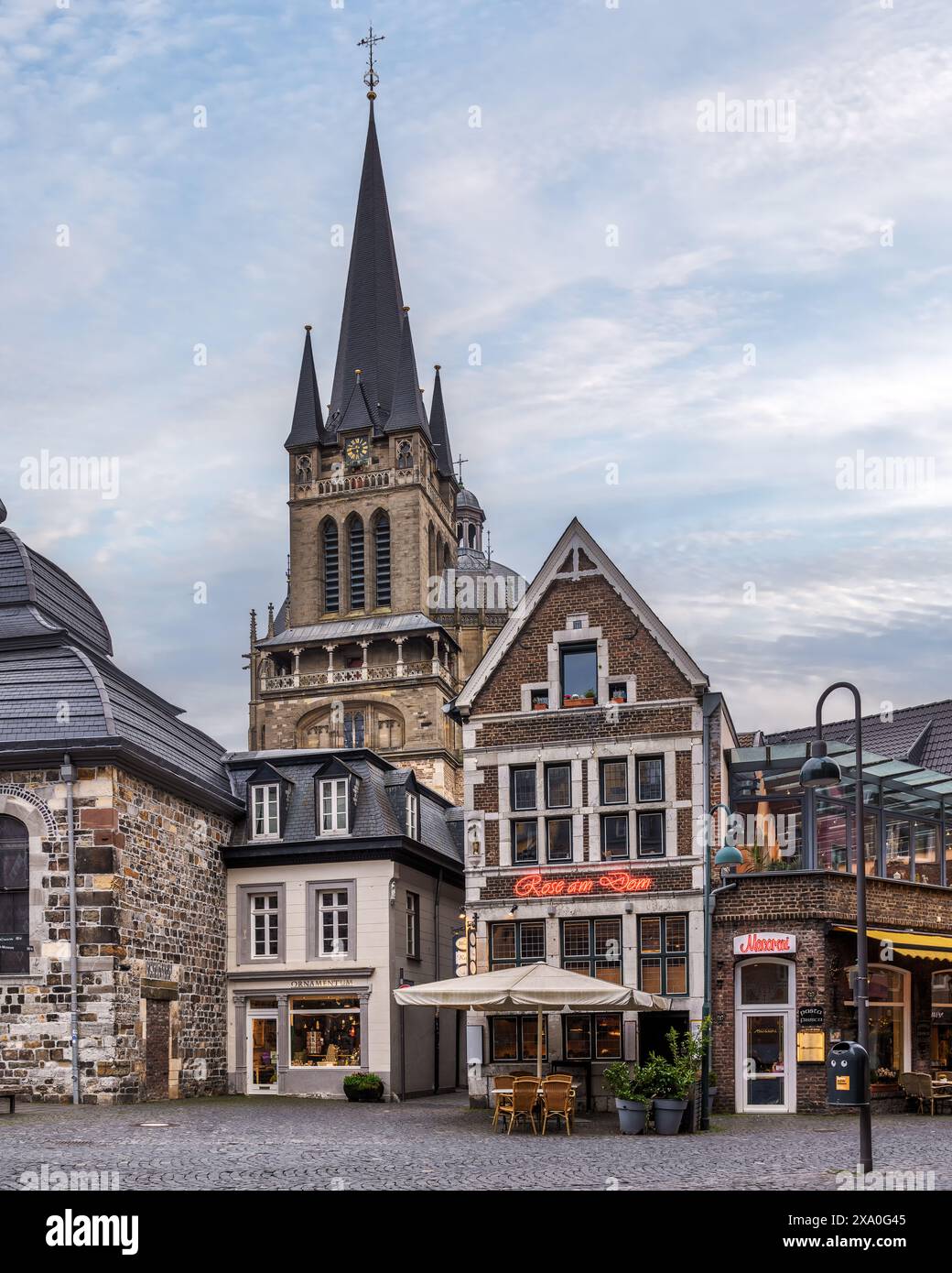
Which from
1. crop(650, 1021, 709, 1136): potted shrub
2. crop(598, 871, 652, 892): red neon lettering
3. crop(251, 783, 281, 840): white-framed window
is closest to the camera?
crop(650, 1021, 709, 1136): potted shrub

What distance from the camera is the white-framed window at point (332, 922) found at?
3516 centimetres

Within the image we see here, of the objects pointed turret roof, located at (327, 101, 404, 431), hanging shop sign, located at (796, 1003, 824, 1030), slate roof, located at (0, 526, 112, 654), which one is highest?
pointed turret roof, located at (327, 101, 404, 431)

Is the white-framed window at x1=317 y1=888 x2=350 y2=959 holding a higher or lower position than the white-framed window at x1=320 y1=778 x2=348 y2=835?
lower

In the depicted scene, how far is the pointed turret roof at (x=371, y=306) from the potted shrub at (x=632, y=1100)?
65.4m

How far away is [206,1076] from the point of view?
3416cm

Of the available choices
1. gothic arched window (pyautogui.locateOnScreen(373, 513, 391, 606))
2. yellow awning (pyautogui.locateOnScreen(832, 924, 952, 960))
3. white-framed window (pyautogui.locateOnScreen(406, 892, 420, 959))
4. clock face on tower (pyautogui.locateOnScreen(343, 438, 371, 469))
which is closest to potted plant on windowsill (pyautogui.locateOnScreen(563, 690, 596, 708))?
yellow awning (pyautogui.locateOnScreen(832, 924, 952, 960))

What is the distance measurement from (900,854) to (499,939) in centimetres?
839

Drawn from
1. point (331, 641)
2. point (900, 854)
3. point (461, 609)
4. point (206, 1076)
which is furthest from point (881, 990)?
point (461, 609)

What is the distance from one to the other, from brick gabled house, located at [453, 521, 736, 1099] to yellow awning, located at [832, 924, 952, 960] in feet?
10.00

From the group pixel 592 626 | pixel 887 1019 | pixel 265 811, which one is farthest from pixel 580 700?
pixel 265 811

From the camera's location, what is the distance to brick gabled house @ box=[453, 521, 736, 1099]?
1170 inches

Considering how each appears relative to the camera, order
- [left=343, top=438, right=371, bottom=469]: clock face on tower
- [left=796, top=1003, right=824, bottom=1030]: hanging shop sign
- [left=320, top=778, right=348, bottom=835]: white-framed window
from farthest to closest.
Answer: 1. [left=343, top=438, right=371, bottom=469]: clock face on tower
2. [left=320, top=778, right=348, bottom=835]: white-framed window
3. [left=796, top=1003, right=824, bottom=1030]: hanging shop sign

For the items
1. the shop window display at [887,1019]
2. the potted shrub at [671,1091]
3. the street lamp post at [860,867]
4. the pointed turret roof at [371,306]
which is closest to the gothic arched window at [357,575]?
the pointed turret roof at [371,306]

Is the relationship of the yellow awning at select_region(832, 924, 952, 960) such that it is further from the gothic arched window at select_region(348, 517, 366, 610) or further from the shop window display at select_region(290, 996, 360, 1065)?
the gothic arched window at select_region(348, 517, 366, 610)
